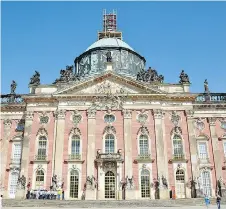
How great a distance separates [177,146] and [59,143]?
41.1 feet

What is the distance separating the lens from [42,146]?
→ 32.8 meters

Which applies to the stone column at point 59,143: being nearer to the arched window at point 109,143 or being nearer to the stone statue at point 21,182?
the stone statue at point 21,182

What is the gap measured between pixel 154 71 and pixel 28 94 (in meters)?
14.8

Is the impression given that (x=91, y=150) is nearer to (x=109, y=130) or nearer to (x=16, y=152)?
(x=109, y=130)

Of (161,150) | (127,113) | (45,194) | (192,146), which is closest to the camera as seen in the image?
(45,194)

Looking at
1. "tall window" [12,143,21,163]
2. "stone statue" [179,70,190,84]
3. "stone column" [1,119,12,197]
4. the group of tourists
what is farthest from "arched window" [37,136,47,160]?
"stone statue" [179,70,190,84]

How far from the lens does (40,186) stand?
102ft

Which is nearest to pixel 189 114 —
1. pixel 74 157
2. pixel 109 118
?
pixel 109 118

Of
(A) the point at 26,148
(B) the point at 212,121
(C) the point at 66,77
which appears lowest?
(A) the point at 26,148

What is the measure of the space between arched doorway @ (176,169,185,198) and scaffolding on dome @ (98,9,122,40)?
26817 mm

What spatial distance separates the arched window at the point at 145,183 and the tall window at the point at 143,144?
2.01m

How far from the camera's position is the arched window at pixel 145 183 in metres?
30.4

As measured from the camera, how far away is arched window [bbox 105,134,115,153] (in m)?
32.0

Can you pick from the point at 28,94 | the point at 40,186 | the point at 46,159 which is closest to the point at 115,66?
the point at 28,94
